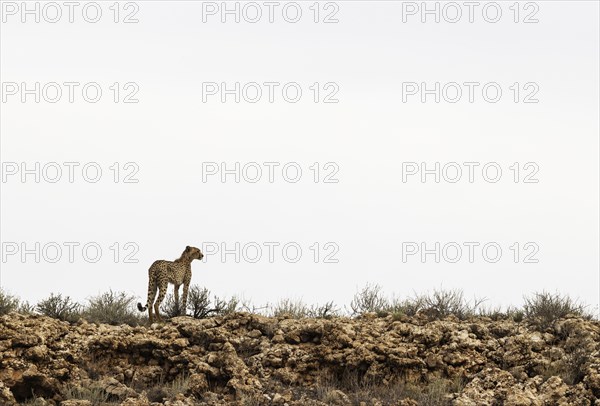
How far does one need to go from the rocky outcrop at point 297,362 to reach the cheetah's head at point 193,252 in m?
2.18

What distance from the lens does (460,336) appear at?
1862 cm

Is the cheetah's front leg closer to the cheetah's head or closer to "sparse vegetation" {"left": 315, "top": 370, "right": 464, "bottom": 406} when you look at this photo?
the cheetah's head

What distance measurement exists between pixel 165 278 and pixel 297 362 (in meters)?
3.82

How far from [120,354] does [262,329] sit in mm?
2697

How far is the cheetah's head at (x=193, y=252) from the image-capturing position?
2112 centimetres

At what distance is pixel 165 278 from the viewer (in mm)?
20453

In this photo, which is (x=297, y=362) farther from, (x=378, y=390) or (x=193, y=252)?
(x=193, y=252)

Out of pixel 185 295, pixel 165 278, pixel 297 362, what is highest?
pixel 165 278

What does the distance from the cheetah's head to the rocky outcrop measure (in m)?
2.18

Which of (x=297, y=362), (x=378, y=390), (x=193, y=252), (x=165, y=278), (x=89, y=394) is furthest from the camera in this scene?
(x=193, y=252)

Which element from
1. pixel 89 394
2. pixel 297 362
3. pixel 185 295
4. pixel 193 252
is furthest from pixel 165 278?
pixel 89 394

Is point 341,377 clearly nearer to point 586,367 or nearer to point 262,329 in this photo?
point 262,329

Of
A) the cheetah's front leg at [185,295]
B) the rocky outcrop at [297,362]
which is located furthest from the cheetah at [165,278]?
the rocky outcrop at [297,362]

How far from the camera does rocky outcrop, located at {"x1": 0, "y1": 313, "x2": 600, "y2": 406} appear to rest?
1698cm
